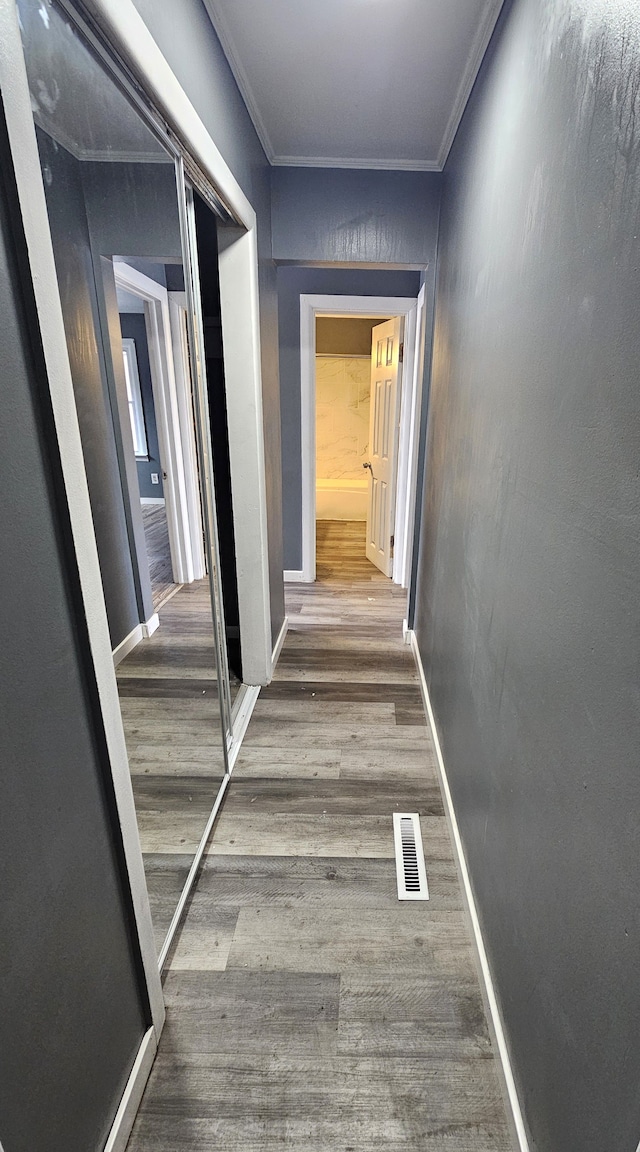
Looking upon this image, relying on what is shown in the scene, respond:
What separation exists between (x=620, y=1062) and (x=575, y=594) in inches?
24.3

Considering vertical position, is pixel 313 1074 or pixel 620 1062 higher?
pixel 620 1062

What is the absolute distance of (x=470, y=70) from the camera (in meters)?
1.70

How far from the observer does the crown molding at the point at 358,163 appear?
93.2 inches

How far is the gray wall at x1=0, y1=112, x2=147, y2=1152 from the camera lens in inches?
26.3

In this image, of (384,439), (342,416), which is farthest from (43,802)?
(342,416)

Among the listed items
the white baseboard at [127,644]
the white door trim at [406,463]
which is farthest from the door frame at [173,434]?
the white door trim at [406,463]

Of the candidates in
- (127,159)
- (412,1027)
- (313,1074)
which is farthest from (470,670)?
(127,159)

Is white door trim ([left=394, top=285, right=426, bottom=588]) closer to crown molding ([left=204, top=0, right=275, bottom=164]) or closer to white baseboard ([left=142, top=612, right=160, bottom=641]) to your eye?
crown molding ([left=204, top=0, right=275, bottom=164])

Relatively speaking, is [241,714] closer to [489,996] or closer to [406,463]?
[489,996]

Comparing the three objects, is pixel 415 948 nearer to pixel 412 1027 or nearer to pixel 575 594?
pixel 412 1027

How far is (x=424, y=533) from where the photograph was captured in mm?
2742

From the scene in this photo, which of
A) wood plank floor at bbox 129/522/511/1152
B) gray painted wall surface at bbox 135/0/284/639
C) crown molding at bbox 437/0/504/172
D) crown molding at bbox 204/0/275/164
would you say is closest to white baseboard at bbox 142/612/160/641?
wood plank floor at bbox 129/522/511/1152

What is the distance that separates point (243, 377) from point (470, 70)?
1.30 metres

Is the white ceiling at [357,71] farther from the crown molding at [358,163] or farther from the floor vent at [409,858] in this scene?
the floor vent at [409,858]
